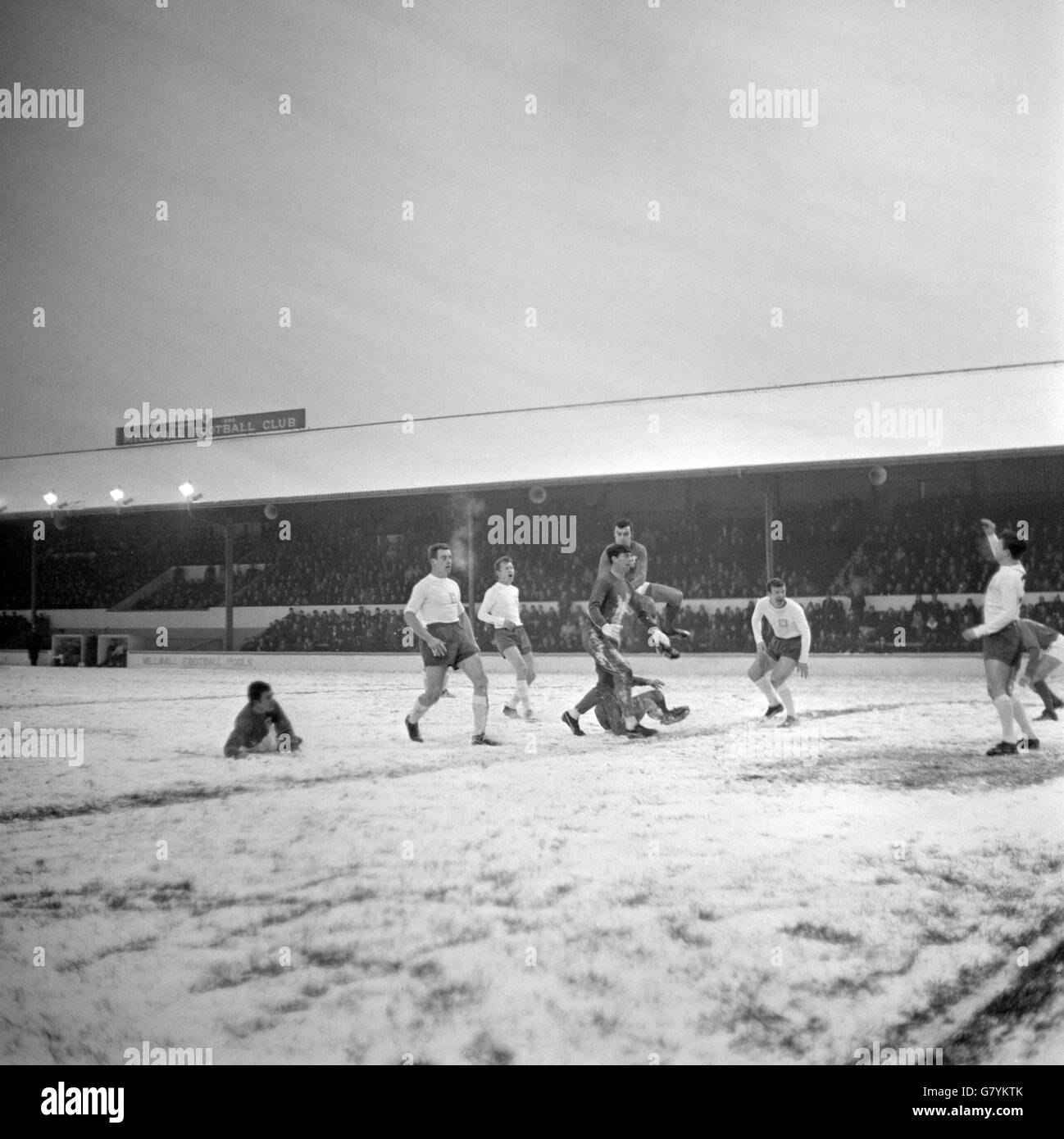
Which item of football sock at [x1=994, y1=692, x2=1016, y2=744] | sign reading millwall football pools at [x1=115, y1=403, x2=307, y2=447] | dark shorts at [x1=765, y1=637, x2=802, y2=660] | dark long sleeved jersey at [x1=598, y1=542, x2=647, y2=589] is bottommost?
football sock at [x1=994, y1=692, x2=1016, y2=744]

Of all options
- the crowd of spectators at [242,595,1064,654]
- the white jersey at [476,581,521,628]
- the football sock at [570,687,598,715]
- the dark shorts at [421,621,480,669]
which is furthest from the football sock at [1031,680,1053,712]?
the crowd of spectators at [242,595,1064,654]

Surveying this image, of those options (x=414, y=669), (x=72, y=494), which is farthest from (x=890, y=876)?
(x=72, y=494)

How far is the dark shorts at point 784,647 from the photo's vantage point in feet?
31.1

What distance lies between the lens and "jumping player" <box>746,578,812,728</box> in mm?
9375

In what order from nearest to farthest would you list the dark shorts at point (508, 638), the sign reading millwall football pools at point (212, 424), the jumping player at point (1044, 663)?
the jumping player at point (1044, 663) → the dark shorts at point (508, 638) → the sign reading millwall football pools at point (212, 424)

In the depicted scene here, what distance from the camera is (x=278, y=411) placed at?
22.7 metres

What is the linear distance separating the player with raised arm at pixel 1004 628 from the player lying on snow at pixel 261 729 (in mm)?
5409

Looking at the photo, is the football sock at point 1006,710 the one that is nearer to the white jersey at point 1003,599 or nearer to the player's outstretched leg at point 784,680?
the white jersey at point 1003,599

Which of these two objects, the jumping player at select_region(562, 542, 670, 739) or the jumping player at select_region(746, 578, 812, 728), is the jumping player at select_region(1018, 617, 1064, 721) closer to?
the jumping player at select_region(746, 578, 812, 728)

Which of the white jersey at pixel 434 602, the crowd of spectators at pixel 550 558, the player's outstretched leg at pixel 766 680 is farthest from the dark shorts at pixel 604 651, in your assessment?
the crowd of spectators at pixel 550 558

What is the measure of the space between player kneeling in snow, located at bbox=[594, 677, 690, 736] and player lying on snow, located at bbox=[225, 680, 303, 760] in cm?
274

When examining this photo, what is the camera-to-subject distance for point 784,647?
31.5ft

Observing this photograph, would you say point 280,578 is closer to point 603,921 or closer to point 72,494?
point 72,494

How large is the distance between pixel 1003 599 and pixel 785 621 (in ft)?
8.90
